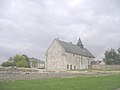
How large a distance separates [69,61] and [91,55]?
1868 centimetres

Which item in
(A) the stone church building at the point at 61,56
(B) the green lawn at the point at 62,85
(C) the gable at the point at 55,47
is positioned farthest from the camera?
(C) the gable at the point at 55,47

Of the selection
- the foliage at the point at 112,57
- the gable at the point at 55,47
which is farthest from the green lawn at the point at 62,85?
the foliage at the point at 112,57

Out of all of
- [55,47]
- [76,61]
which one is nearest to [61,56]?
[55,47]

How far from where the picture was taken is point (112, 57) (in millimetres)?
66625

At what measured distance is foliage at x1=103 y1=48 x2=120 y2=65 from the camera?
65875 mm

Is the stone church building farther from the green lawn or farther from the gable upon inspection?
the green lawn

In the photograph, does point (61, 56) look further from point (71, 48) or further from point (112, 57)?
point (112, 57)

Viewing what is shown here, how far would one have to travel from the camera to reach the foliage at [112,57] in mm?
65875

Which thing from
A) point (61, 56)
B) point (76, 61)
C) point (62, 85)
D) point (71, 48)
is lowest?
point (62, 85)

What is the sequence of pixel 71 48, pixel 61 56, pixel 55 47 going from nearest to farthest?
1. pixel 61 56
2. pixel 55 47
3. pixel 71 48

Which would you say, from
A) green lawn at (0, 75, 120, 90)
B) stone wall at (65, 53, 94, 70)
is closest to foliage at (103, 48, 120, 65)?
stone wall at (65, 53, 94, 70)

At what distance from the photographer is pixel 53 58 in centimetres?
6134

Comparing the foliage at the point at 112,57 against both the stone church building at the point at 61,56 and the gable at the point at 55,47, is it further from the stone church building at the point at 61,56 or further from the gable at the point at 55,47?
the gable at the point at 55,47

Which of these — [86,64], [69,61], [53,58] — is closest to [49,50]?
[53,58]
